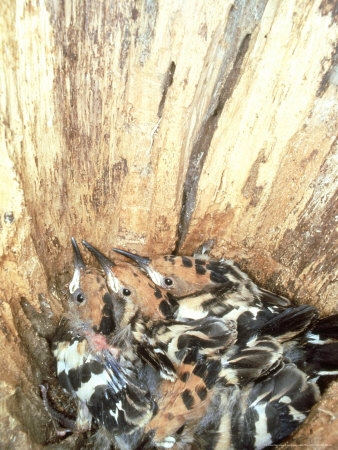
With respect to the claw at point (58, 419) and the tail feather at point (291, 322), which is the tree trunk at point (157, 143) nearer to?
the claw at point (58, 419)

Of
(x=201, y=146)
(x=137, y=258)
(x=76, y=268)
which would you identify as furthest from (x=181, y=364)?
(x=201, y=146)

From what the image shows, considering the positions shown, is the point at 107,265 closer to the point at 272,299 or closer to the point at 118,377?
the point at 118,377

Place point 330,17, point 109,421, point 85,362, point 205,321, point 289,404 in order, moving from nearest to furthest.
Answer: point 330,17
point 289,404
point 109,421
point 85,362
point 205,321

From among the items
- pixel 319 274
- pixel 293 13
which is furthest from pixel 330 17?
pixel 319 274

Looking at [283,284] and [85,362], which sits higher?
[283,284]

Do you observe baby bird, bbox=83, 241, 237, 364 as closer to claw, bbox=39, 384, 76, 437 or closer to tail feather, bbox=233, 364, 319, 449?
tail feather, bbox=233, 364, 319, 449

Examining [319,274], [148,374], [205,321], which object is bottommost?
[148,374]

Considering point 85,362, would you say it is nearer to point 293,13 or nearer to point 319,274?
point 319,274

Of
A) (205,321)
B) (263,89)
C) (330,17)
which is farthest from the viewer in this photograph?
(205,321)
